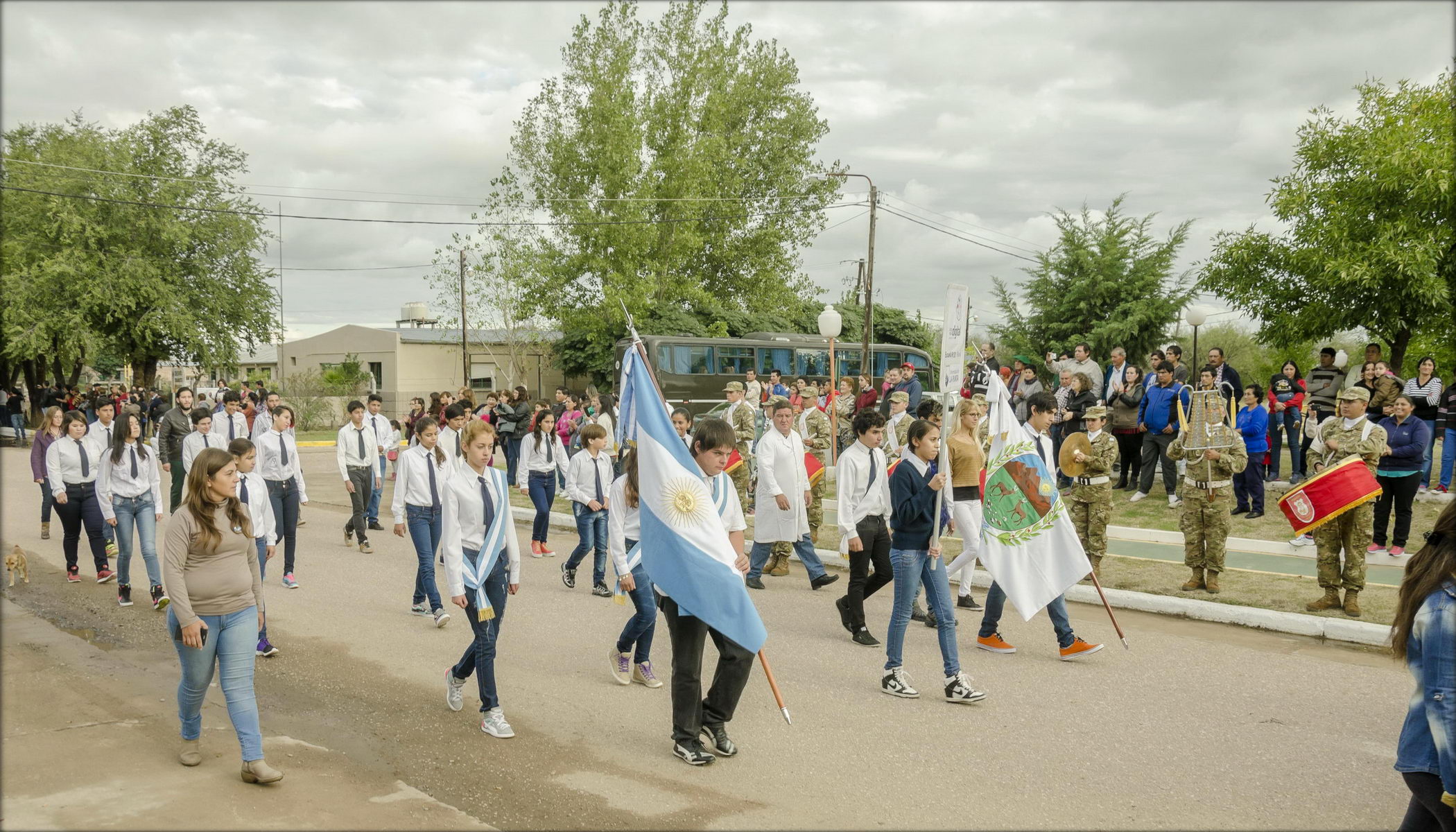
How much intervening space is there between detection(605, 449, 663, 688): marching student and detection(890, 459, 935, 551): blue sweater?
5.38ft

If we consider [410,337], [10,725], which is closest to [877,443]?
[10,725]

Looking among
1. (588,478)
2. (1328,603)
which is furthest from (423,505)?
(1328,603)

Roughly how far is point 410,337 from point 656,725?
52.2 meters

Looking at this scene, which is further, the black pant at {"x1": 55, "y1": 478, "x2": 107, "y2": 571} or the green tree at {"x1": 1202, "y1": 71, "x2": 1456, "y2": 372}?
the green tree at {"x1": 1202, "y1": 71, "x2": 1456, "y2": 372}

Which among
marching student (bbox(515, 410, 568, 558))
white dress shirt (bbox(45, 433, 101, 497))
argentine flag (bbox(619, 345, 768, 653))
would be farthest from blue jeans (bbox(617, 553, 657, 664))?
white dress shirt (bbox(45, 433, 101, 497))

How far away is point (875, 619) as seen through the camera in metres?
8.41

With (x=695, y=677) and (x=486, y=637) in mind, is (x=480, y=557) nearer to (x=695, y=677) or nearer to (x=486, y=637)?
(x=486, y=637)

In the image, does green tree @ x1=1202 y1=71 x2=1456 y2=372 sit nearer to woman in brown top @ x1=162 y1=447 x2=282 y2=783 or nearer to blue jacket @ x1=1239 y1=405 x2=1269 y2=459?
blue jacket @ x1=1239 y1=405 x2=1269 y2=459

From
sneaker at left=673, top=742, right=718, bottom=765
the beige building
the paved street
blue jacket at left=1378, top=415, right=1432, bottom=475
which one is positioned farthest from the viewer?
the beige building

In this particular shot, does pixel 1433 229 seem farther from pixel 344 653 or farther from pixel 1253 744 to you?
pixel 344 653

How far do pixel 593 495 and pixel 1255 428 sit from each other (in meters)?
8.43

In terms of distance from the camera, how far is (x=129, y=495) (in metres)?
8.80

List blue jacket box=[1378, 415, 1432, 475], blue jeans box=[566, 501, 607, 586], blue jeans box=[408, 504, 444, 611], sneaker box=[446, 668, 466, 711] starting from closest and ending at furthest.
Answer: sneaker box=[446, 668, 466, 711]
blue jeans box=[408, 504, 444, 611]
blue jacket box=[1378, 415, 1432, 475]
blue jeans box=[566, 501, 607, 586]

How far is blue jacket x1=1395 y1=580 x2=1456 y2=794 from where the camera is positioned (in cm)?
305
